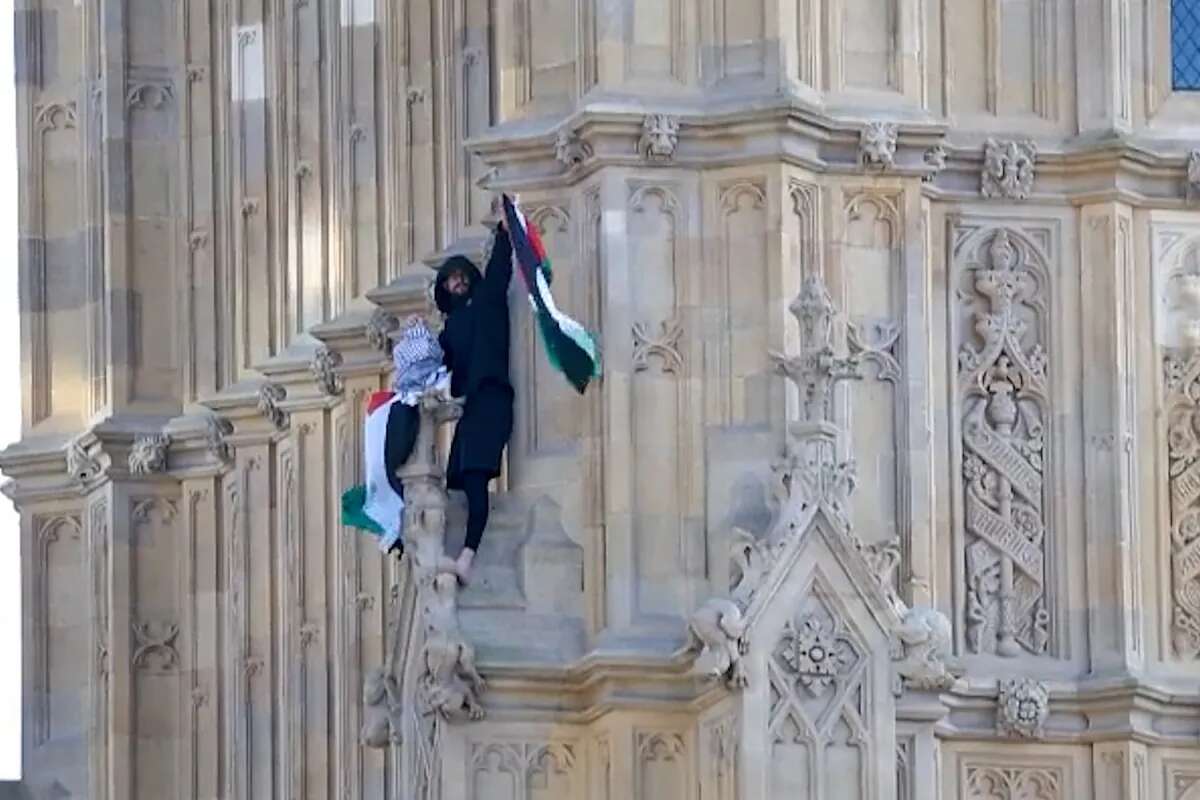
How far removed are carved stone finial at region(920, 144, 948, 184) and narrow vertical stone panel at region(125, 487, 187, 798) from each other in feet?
26.5

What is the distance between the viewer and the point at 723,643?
43.5m

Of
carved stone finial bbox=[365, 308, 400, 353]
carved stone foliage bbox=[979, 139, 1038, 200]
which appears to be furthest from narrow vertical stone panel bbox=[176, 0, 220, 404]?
carved stone foliage bbox=[979, 139, 1038, 200]

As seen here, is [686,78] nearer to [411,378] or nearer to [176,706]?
[411,378]

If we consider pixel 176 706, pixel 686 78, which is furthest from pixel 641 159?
pixel 176 706

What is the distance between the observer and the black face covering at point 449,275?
45094mm

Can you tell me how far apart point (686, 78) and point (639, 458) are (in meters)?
2.10

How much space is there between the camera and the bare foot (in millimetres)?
44375

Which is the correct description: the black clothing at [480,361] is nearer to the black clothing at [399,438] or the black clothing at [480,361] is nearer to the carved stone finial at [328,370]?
the black clothing at [399,438]

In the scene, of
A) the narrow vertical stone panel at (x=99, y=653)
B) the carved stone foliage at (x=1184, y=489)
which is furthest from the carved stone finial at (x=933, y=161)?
the narrow vertical stone panel at (x=99, y=653)

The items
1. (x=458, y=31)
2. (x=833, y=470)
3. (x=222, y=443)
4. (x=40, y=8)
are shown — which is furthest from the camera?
(x=40, y=8)

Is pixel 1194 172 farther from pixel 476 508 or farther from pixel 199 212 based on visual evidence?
pixel 199 212

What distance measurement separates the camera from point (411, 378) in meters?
45.2

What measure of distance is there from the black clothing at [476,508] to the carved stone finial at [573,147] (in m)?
1.77

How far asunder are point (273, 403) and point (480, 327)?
203 inches
